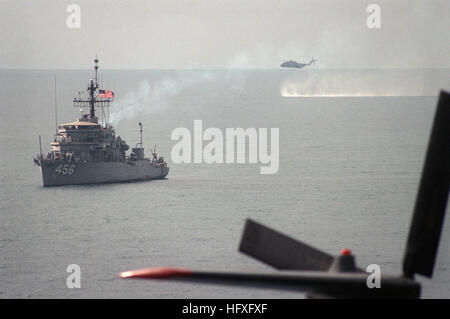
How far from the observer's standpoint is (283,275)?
1080cm

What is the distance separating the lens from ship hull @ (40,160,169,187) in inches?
4574

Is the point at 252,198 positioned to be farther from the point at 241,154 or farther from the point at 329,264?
the point at 329,264

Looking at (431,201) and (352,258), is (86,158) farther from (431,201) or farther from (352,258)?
(431,201)

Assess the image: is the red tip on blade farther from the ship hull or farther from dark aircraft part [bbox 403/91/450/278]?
the ship hull

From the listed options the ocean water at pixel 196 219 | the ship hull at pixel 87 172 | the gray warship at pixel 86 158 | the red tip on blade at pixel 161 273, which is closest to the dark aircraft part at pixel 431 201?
the red tip on blade at pixel 161 273

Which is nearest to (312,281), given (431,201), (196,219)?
(431,201)

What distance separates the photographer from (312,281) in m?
10.8

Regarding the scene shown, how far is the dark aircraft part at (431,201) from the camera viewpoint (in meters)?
10.9

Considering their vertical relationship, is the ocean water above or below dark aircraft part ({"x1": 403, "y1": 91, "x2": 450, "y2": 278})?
below

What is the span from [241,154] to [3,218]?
60.6m

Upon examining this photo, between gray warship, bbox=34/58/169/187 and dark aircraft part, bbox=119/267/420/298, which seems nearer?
dark aircraft part, bbox=119/267/420/298

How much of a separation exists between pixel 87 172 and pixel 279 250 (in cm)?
10780

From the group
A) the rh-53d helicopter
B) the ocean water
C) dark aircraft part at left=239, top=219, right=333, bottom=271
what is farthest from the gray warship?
the rh-53d helicopter

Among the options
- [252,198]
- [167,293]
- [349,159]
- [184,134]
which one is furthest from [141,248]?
[184,134]
